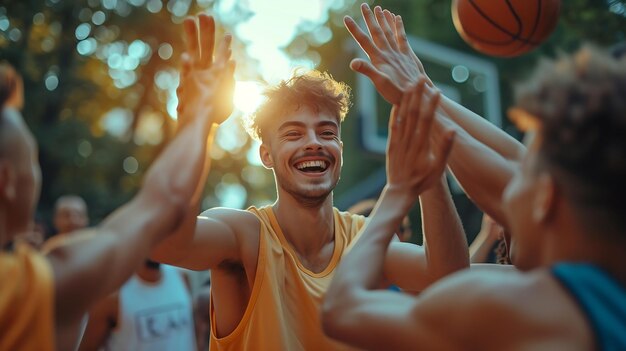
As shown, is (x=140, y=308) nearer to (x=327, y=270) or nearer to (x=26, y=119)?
(x=327, y=270)

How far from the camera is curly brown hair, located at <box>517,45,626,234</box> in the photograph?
6.70 feet

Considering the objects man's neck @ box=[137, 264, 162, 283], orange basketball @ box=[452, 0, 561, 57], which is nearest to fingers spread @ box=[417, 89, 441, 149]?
orange basketball @ box=[452, 0, 561, 57]

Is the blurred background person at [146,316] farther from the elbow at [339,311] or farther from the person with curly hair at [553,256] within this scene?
the person with curly hair at [553,256]

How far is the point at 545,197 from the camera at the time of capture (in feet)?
6.99

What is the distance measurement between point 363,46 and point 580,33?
8408 millimetres

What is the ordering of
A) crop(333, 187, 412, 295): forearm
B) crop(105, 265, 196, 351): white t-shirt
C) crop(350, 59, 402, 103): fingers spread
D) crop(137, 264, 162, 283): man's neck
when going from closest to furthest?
1. crop(333, 187, 412, 295): forearm
2. crop(350, 59, 402, 103): fingers spread
3. crop(105, 265, 196, 351): white t-shirt
4. crop(137, 264, 162, 283): man's neck

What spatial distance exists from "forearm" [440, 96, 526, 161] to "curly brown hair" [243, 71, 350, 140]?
111 cm

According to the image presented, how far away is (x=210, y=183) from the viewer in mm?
29625

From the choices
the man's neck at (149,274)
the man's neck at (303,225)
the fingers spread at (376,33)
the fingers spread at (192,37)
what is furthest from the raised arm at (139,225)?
the man's neck at (149,274)

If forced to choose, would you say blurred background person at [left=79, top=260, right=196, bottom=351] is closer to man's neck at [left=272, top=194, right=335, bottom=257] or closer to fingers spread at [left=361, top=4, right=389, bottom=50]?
man's neck at [left=272, top=194, right=335, bottom=257]

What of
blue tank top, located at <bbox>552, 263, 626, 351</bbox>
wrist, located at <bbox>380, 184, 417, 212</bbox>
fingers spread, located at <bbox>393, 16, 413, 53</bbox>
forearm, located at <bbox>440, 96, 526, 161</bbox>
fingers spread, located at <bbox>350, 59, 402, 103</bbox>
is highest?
fingers spread, located at <bbox>393, 16, 413, 53</bbox>

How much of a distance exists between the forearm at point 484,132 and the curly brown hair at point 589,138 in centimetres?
108

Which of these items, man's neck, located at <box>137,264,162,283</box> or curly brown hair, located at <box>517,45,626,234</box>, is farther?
man's neck, located at <box>137,264,162,283</box>

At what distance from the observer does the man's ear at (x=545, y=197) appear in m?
2.12
